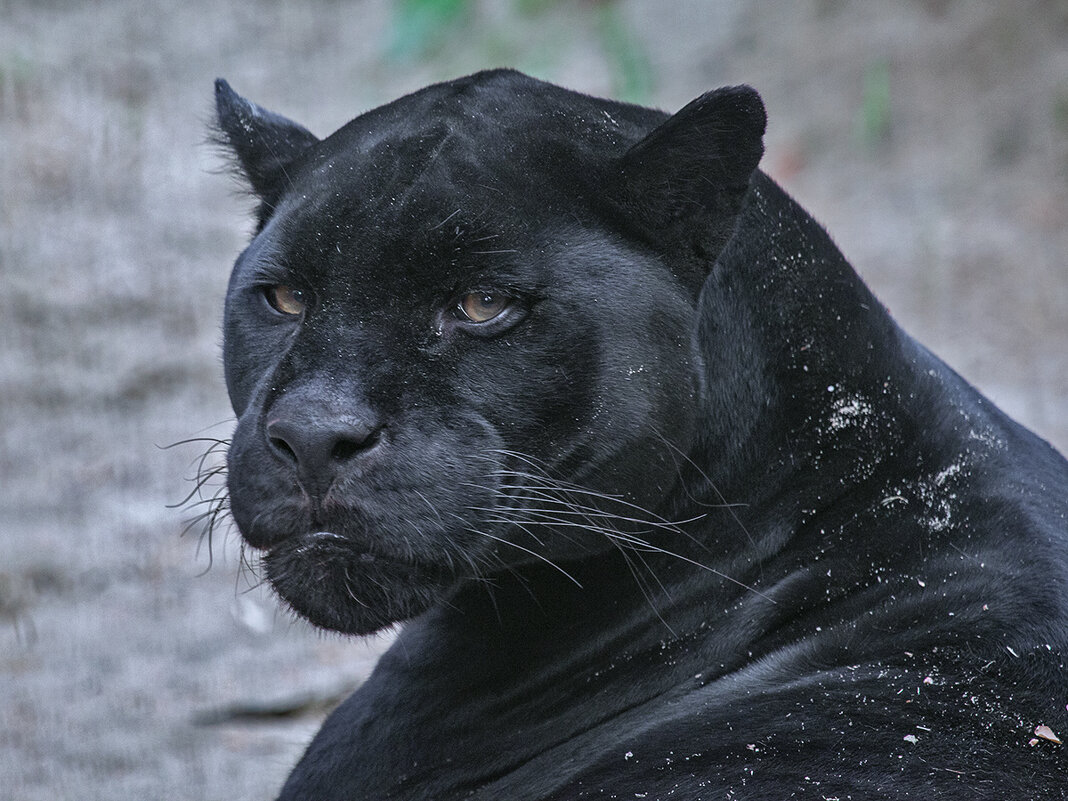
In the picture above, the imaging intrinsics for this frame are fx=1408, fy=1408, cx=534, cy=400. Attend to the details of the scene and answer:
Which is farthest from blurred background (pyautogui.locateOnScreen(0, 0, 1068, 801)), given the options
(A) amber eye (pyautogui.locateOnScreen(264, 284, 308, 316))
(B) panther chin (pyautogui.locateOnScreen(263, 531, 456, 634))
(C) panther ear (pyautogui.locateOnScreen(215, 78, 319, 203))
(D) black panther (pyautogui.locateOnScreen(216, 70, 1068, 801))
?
(B) panther chin (pyautogui.locateOnScreen(263, 531, 456, 634))

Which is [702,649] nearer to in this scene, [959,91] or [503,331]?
[503,331]

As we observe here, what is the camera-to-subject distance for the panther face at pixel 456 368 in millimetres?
2180

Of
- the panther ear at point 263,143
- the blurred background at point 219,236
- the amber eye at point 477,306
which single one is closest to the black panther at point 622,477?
the amber eye at point 477,306

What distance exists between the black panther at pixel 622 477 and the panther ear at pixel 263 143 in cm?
19

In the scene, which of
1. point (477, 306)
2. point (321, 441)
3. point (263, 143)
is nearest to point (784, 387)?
point (477, 306)

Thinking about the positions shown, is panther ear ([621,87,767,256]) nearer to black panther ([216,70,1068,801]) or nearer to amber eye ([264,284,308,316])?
black panther ([216,70,1068,801])

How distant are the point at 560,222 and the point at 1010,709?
104 centimetres

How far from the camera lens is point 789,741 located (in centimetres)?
208

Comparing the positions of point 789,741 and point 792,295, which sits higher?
point 792,295

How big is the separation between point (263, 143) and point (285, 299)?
1.69 ft

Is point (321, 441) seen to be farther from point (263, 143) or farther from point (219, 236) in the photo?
point (219, 236)

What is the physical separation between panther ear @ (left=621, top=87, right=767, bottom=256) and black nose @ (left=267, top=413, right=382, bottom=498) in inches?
24.4

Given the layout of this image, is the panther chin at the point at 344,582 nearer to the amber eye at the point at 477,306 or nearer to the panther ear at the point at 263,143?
the amber eye at the point at 477,306

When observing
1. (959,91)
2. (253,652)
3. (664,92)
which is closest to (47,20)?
(664,92)
